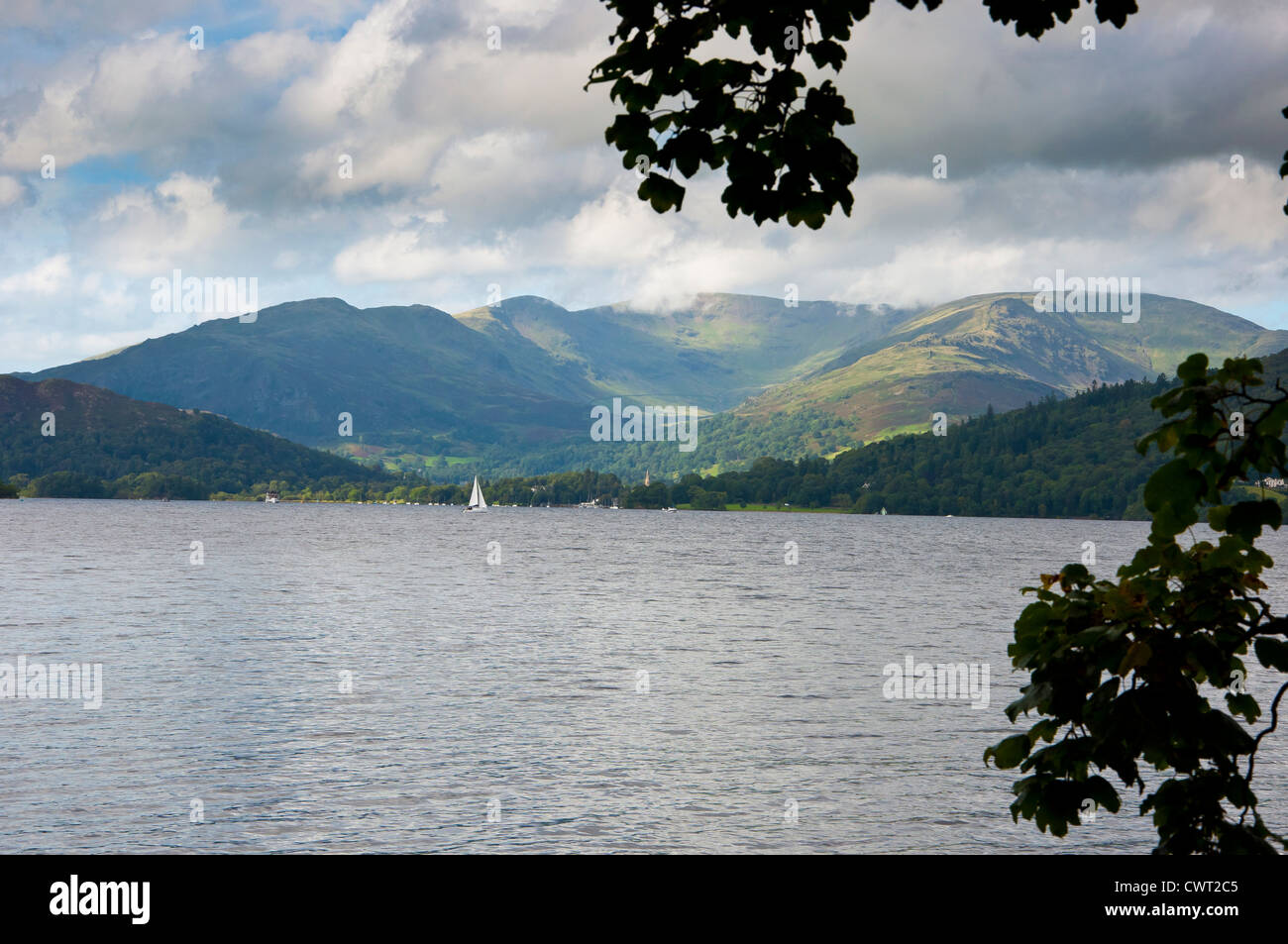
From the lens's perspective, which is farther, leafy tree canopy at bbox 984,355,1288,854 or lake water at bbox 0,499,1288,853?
lake water at bbox 0,499,1288,853

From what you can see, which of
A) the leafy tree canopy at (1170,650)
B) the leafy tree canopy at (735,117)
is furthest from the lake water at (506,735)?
the leafy tree canopy at (735,117)

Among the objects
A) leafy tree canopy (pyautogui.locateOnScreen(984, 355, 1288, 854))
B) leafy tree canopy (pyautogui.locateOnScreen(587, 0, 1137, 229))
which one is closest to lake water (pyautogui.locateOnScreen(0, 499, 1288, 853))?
leafy tree canopy (pyautogui.locateOnScreen(984, 355, 1288, 854))

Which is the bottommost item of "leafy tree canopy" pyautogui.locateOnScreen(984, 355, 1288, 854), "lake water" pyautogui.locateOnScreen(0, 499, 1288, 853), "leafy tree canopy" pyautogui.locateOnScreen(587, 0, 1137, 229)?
"lake water" pyautogui.locateOnScreen(0, 499, 1288, 853)

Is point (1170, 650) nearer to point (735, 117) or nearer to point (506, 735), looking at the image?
point (735, 117)

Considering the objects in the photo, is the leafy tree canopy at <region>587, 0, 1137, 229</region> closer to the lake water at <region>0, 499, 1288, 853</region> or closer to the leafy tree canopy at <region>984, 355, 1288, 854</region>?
the leafy tree canopy at <region>984, 355, 1288, 854</region>

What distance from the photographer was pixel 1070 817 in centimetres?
842

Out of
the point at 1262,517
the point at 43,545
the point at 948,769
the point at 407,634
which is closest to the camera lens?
the point at 1262,517

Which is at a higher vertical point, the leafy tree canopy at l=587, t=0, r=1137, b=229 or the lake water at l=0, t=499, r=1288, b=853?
the leafy tree canopy at l=587, t=0, r=1137, b=229

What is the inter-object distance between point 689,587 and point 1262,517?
13204 cm

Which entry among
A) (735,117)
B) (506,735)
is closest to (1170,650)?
(735,117)

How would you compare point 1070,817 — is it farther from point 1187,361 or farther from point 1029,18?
point 1029,18

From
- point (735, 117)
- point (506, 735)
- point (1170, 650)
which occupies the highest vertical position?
point (735, 117)

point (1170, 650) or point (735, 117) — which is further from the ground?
point (735, 117)

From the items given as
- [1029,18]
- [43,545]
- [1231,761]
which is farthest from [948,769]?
[43,545]
